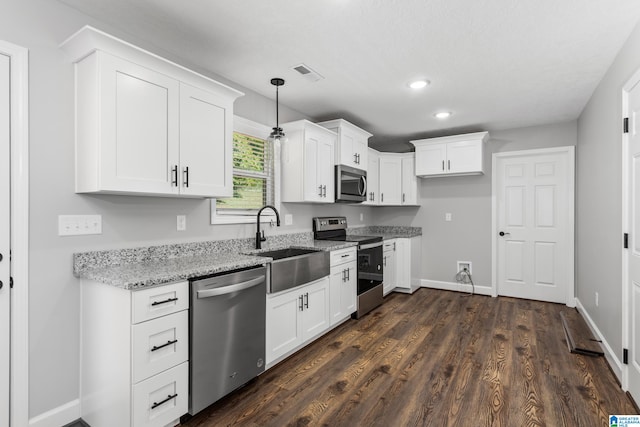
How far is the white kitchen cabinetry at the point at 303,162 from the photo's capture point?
3.42m


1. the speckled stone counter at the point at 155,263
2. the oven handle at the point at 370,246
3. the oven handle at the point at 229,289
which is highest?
the speckled stone counter at the point at 155,263

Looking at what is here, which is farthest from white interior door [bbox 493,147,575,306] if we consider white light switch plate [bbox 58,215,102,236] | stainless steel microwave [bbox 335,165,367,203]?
white light switch plate [bbox 58,215,102,236]

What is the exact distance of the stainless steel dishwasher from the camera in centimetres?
190

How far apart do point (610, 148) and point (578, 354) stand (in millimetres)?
1723

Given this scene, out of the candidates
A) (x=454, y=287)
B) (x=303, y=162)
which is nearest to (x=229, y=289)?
(x=303, y=162)

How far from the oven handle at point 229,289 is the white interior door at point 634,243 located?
7.83 feet

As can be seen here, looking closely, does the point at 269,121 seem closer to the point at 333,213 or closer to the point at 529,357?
the point at 333,213

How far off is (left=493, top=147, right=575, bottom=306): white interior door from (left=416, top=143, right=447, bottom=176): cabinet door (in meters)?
→ 0.75

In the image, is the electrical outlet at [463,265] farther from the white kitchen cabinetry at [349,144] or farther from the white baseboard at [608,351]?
the white kitchen cabinetry at [349,144]

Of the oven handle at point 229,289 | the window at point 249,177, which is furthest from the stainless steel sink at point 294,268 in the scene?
the window at point 249,177

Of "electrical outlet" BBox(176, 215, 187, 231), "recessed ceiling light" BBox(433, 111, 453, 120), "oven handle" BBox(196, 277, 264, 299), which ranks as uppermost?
"recessed ceiling light" BBox(433, 111, 453, 120)

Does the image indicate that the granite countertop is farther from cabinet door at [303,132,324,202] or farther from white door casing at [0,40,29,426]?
cabinet door at [303,132,324,202]

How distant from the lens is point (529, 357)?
2.79 metres

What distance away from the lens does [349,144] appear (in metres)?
4.07
